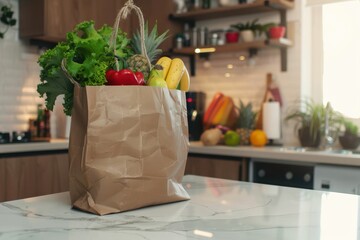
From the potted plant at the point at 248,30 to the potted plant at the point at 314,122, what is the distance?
0.64 m

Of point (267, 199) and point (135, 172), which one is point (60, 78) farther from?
point (267, 199)

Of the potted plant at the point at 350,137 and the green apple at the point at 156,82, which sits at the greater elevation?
the green apple at the point at 156,82

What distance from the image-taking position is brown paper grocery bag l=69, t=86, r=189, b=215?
1.11 metres

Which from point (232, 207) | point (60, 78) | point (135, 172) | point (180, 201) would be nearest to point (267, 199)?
point (232, 207)

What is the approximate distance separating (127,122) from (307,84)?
2.59 m

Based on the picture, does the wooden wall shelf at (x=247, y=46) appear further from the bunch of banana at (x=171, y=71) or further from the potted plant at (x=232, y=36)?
the bunch of banana at (x=171, y=71)

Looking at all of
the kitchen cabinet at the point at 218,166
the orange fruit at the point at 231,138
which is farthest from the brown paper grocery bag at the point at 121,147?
the orange fruit at the point at 231,138

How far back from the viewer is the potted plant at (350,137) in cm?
311

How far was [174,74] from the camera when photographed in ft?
4.29

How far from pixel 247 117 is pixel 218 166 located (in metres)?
0.55

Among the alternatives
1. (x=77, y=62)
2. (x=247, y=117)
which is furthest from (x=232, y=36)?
(x=77, y=62)

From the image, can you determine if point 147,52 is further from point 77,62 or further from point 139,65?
point 77,62

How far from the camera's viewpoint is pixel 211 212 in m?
1.21

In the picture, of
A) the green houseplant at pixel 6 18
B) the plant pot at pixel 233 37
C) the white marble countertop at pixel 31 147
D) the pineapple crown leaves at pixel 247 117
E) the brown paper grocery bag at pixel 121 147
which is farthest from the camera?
the plant pot at pixel 233 37
